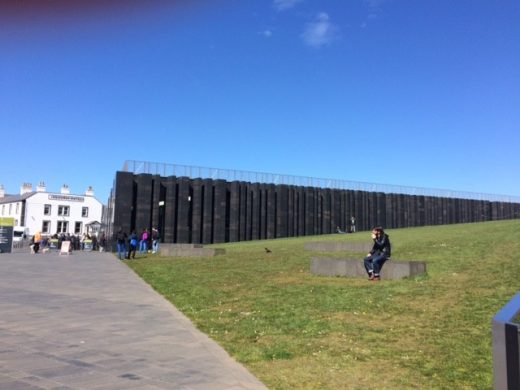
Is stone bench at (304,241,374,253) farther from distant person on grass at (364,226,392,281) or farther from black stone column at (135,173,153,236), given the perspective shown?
black stone column at (135,173,153,236)

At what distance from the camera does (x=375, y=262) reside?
13227mm

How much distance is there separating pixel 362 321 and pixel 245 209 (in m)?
43.1

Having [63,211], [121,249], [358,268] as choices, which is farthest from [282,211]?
[63,211]

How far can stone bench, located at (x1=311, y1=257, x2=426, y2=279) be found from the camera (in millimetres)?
12695

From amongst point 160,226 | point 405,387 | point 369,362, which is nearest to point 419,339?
point 369,362

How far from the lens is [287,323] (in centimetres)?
849

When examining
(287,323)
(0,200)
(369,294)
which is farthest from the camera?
(0,200)

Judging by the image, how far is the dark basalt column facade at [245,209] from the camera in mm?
44906

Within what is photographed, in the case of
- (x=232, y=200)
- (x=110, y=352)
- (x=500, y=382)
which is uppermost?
(x=232, y=200)

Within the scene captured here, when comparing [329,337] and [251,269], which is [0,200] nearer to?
[251,269]

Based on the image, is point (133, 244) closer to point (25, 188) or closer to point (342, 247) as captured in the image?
point (342, 247)

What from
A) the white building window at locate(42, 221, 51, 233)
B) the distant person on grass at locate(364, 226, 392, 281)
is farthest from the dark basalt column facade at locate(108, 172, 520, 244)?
the white building window at locate(42, 221, 51, 233)

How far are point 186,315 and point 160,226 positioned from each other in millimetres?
37287

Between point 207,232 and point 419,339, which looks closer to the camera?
point 419,339
